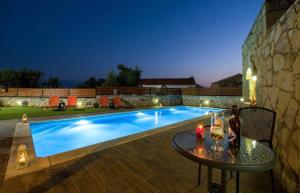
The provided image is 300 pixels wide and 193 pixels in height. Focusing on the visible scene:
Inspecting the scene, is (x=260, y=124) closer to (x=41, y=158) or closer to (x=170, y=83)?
(x=41, y=158)

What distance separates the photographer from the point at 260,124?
261cm

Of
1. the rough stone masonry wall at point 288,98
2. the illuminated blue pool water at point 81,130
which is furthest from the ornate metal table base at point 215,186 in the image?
the illuminated blue pool water at point 81,130

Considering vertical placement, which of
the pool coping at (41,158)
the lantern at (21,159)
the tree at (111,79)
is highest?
the tree at (111,79)

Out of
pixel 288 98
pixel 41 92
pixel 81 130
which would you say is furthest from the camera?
pixel 41 92

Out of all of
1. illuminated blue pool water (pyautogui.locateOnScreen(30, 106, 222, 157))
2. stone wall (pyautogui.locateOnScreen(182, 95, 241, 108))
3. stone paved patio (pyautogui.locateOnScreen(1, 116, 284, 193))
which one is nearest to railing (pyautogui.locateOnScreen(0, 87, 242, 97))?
stone wall (pyautogui.locateOnScreen(182, 95, 241, 108))

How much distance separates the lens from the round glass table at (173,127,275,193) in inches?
49.5

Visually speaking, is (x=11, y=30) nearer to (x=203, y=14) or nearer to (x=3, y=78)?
(x=3, y=78)

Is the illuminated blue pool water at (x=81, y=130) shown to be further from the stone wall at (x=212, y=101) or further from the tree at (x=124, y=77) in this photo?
the tree at (x=124, y=77)

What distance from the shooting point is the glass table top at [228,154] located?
1260 millimetres

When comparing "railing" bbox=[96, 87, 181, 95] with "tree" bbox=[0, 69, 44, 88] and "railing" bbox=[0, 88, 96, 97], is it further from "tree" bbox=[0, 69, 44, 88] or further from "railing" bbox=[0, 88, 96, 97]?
"tree" bbox=[0, 69, 44, 88]

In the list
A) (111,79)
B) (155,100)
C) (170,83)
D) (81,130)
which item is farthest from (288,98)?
(170,83)

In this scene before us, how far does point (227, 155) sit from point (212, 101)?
52.3ft

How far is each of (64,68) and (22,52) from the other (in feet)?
86.2

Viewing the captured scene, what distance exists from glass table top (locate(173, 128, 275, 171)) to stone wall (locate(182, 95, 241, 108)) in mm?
14539
